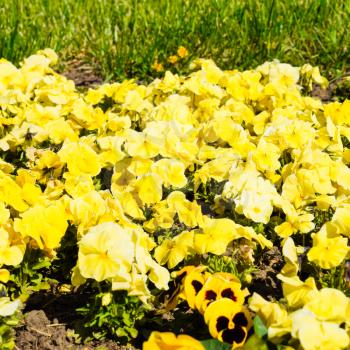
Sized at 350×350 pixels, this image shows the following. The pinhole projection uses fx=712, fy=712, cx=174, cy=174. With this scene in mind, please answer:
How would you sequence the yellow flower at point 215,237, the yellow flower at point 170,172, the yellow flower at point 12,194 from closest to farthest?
1. the yellow flower at point 215,237
2. the yellow flower at point 12,194
3. the yellow flower at point 170,172

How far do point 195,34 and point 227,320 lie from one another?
344cm

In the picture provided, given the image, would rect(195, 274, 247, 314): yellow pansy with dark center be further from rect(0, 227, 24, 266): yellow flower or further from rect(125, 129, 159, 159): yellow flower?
rect(125, 129, 159, 159): yellow flower

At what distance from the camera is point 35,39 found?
5.26m

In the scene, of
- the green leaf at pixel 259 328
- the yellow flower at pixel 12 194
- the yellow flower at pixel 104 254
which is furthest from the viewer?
the yellow flower at pixel 12 194

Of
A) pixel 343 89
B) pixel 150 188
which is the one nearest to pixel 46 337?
pixel 150 188

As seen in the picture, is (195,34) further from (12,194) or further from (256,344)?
(256,344)

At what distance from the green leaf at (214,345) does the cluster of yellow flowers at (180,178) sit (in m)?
0.08

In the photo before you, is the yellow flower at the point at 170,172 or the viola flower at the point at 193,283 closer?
the viola flower at the point at 193,283

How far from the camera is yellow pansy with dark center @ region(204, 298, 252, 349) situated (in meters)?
2.11

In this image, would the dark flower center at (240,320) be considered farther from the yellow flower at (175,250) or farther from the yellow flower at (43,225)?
the yellow flower at (43,225)

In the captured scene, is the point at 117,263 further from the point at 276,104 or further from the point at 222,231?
the point at 276,104

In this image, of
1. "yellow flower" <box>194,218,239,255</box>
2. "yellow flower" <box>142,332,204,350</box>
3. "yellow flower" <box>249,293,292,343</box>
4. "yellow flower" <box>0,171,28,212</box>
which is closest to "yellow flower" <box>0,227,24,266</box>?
"yellow flower" <box>0,171,28,212</box>

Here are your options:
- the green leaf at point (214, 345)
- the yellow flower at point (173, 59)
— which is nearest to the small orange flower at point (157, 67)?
the yellow flower at point (173, 59)

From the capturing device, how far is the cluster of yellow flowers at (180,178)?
2.25 metres
